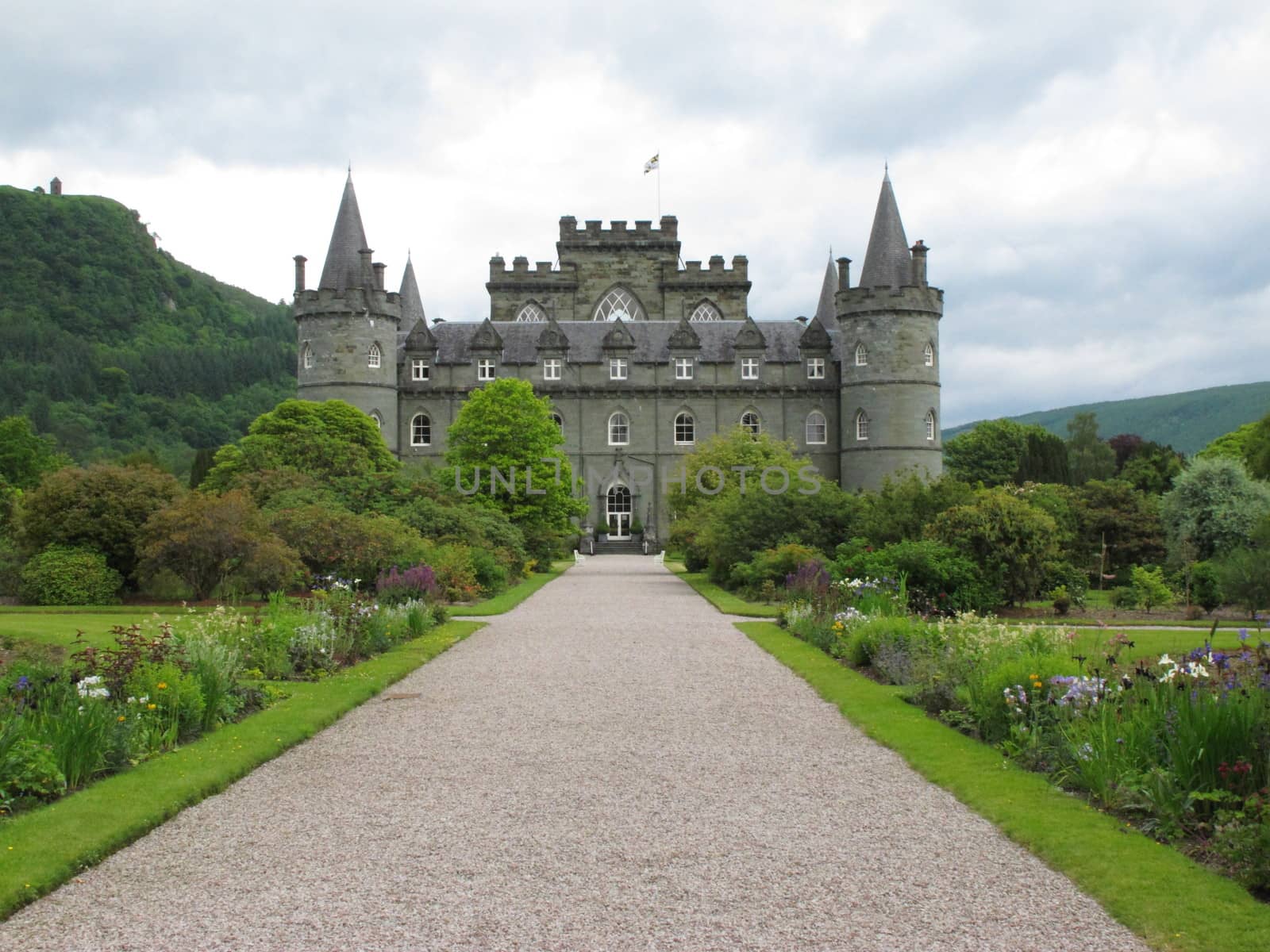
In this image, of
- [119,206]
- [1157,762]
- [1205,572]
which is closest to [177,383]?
[119,206]

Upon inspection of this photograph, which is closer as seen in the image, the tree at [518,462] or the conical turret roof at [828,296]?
the tree at [518,462]

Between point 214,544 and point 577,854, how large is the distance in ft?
51.1

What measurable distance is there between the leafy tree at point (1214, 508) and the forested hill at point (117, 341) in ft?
198

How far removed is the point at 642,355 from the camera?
→ 56656mm

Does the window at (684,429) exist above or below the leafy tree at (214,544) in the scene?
above

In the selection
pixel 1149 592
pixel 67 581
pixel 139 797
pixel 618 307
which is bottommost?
pixel 139 797

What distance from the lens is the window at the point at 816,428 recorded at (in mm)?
55844

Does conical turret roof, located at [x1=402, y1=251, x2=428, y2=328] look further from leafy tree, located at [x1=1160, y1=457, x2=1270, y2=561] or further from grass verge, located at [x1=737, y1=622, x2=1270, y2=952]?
grass verge, located at [x1=737, y1=622, x2=1270, y2=952]

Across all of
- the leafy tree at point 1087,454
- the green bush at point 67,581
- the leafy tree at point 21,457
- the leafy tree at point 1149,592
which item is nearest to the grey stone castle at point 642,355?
the leafy tree at point 21,457

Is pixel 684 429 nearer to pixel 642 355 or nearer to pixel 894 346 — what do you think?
pixel 642 355

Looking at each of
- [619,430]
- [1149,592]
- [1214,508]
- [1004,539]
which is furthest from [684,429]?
[1004,539]

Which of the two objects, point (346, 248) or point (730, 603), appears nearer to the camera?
point (730, 603)

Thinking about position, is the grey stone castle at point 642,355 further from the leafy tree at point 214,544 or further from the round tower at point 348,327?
the leafy tree at point 214,544

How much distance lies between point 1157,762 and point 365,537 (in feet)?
55.1
